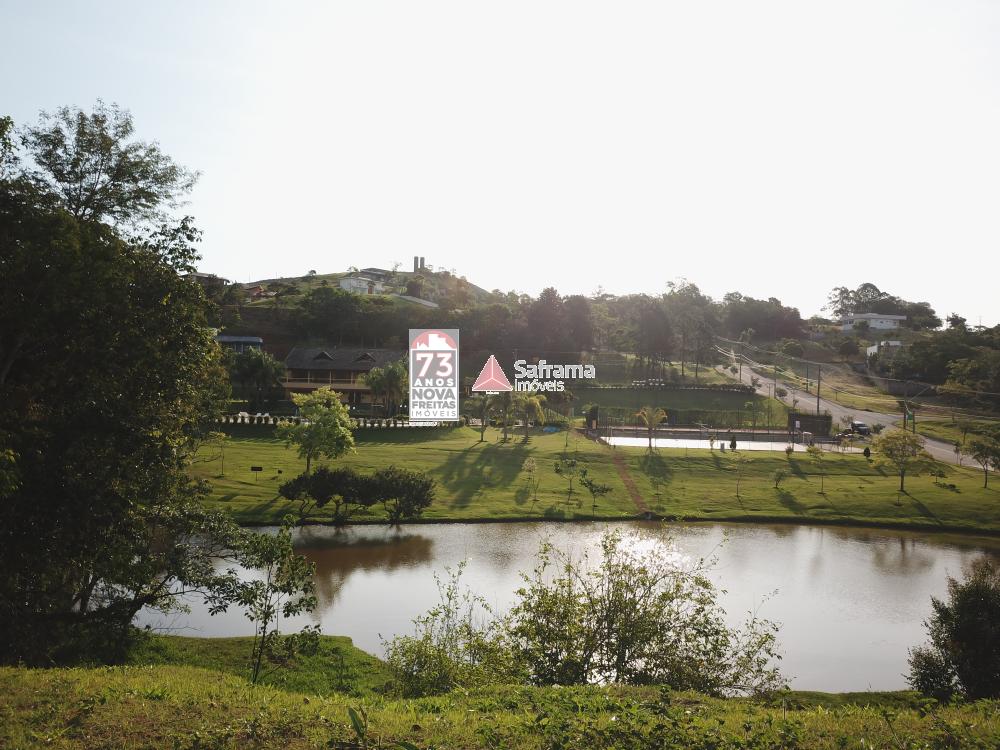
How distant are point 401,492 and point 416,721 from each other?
26.7 m

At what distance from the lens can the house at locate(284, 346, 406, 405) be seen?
248 feet

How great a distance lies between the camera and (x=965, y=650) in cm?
2000

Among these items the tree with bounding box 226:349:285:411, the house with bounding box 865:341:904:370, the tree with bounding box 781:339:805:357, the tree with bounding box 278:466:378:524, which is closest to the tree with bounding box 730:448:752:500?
the tree with bounding box 278:466:378:524

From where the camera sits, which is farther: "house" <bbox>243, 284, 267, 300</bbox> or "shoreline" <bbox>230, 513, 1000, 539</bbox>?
"house" <bbox>243, 284, 267, 300</bbox>

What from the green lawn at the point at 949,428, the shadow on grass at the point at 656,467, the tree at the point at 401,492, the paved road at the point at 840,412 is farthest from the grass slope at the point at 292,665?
the green lawn at the point at 949,428

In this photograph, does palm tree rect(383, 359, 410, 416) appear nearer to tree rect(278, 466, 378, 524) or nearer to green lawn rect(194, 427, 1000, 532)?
green lawn rect(194, 427, 1000, 532)

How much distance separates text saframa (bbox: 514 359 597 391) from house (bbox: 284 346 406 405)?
13235 mm

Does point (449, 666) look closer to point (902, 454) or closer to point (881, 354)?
point (902, 454)

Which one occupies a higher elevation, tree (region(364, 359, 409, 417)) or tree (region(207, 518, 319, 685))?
tree (region(364, 359, 409, 417))

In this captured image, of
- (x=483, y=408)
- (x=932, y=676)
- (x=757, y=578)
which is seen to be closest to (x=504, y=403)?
(x=483, y=408)

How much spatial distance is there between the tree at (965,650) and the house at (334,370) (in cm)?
6040

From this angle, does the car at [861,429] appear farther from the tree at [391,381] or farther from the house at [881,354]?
the house at [881,354]

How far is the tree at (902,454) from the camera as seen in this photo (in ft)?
155

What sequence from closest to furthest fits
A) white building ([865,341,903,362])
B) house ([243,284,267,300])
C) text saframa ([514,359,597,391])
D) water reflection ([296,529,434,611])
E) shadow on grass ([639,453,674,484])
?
water reflection ([296,529,434,611]), shadow on grass ([639,453,674,484]), text saframa ([514,359,597,391]), white building ([865,341,903,362]), house ([243,284,267,300])
